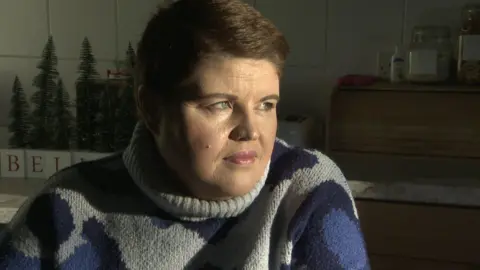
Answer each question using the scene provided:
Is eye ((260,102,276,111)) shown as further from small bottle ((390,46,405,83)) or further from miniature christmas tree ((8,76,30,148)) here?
miniature christmas tree ((8,76,30,148))

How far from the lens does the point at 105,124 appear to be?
5.14 feet

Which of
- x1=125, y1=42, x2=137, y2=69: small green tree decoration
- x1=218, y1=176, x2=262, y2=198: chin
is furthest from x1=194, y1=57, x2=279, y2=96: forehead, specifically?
x1=125, y1=42, x2=137, y2=69: small green tree decoration

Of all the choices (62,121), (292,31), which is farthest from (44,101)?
(292,31)

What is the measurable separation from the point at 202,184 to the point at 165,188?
0.24 ft

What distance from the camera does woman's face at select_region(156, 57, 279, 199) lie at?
2.41ft

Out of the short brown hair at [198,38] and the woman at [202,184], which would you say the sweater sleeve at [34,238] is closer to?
the woman at [202,184]

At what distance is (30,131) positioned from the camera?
5.38 feet

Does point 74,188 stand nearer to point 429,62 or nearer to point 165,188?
point 165,188

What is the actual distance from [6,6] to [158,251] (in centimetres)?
125

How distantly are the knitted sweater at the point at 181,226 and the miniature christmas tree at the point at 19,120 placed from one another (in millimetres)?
823

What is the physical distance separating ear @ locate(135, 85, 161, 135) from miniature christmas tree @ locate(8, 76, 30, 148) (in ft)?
2.93

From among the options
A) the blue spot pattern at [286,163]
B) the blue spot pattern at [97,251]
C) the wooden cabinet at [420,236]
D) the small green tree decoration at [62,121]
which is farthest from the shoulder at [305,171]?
the small green tree decoration at [62,121]

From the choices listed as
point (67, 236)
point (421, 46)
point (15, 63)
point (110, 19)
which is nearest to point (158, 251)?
point (67, 236)

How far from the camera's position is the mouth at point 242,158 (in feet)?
2.45
